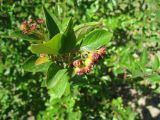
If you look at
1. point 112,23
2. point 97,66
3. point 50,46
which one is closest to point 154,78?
point 97,66

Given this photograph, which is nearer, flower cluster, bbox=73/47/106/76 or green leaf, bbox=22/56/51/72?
flower cluster, bbox=73/47/106/76

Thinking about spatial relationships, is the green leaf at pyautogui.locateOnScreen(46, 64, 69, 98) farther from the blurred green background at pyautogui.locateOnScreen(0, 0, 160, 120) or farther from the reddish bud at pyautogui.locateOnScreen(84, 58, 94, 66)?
the blurred green background at pyautogui.locateOnScreen(0, 0, 160, 120)

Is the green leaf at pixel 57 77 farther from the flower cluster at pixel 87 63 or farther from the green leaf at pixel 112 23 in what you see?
the green leaf at pixel 112 23

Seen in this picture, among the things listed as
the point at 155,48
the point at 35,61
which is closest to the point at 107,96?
the point at 155,48

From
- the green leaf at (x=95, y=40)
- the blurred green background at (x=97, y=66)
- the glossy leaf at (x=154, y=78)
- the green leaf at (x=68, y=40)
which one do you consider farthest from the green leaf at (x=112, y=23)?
the green leaf at (x=68, y=40)

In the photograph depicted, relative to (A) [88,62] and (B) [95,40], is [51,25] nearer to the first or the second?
(B) [95,40]

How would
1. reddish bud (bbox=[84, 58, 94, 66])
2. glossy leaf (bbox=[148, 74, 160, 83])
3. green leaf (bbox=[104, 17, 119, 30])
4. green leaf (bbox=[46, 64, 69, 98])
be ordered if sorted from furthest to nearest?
green leaf (bbox=[104, 17, 119, 30]) → glossy leaf (bbox=[148, 74, 160, 83]) → green leaf (bbox=[46, 64, 69, 98]) → reddish bud (bbox=[84, 58, 94, 66])

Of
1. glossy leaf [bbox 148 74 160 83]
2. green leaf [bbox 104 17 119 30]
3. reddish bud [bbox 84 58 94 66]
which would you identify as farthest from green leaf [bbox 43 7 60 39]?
green leaf [bbox 104 17 119 30]
